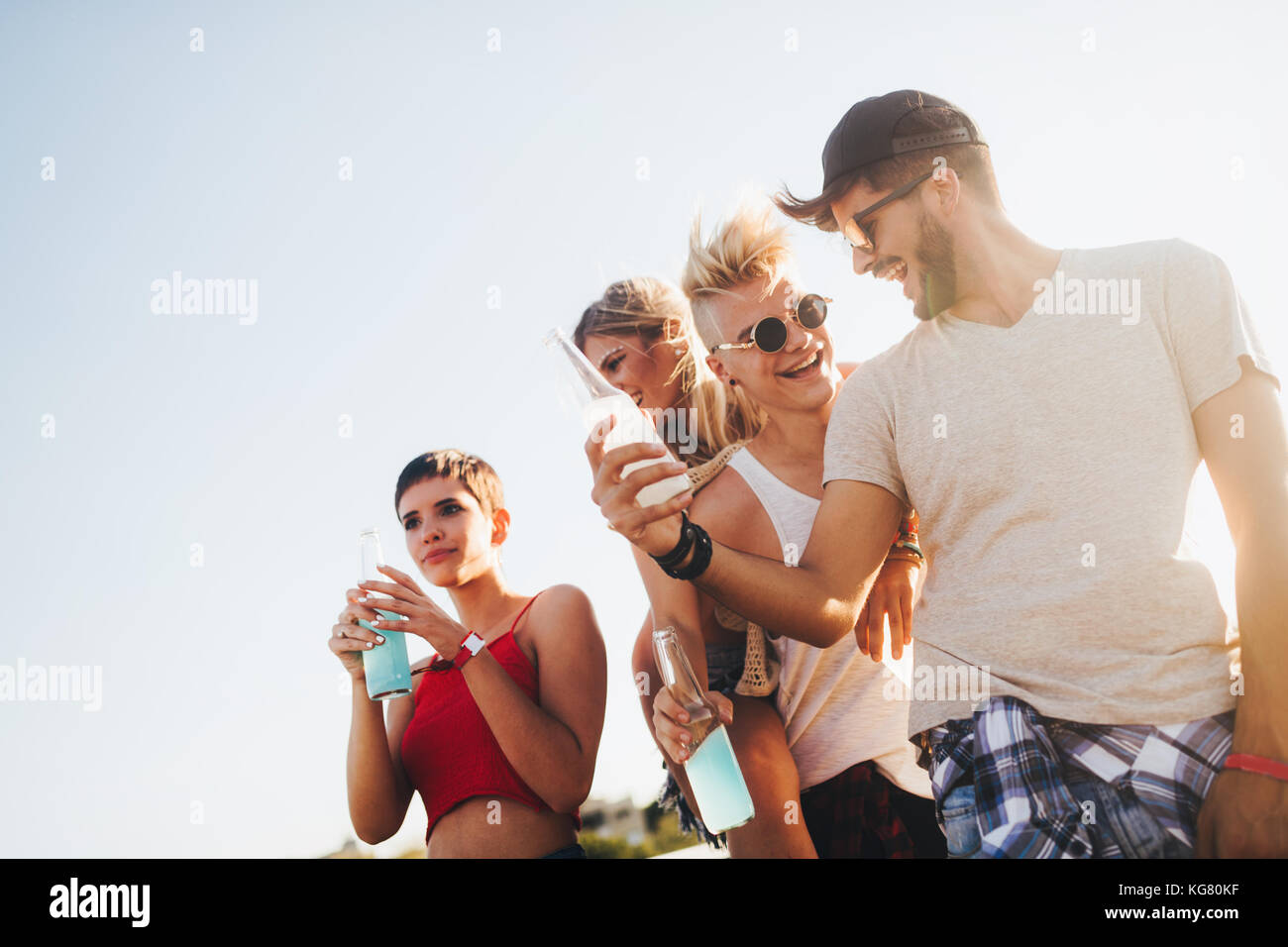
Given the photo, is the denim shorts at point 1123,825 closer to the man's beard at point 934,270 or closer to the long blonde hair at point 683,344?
the man's beard at point 934,270

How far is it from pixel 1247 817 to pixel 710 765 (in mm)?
1383

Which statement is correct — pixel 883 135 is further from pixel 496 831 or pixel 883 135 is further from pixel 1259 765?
pixel 496 831

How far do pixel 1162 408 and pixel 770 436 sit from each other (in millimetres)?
1568

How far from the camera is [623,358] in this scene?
15.9ft

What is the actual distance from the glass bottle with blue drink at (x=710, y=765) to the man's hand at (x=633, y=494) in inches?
26.8

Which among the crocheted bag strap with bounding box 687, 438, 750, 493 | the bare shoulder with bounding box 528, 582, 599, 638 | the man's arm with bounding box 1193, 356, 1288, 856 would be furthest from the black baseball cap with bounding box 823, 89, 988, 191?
the bare shoulder with bounding box 528, 582, 599, 638

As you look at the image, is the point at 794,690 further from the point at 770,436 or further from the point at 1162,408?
the point at 1162,408

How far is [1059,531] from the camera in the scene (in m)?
2.36

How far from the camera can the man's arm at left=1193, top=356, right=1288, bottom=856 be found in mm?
2074

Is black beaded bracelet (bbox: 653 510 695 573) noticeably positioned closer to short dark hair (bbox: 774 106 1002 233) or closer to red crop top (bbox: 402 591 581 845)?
short dark hair (bbox: 774 106 1002 233)

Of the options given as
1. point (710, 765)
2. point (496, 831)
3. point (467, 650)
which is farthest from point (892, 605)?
point (496, 831)

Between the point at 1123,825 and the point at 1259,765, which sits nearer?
the point at 1259,765

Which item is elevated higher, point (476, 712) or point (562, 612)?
point (562, 612)

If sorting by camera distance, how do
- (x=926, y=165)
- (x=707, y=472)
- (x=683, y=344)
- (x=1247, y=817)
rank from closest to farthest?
(x=1247, y=817)
(x=926, y=165)
(x=707, y=472)
(x=683, y=344)
